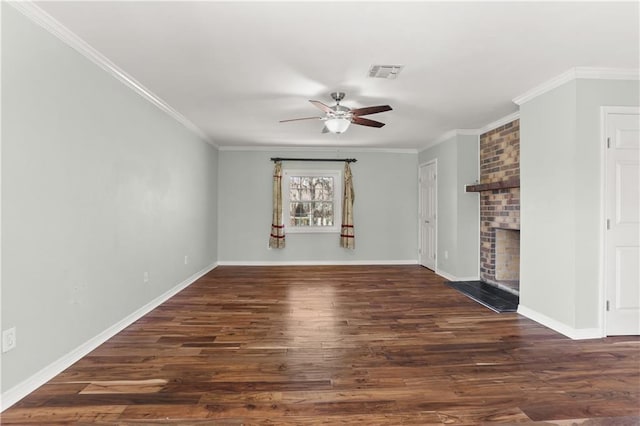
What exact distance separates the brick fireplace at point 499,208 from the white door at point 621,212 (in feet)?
4.03

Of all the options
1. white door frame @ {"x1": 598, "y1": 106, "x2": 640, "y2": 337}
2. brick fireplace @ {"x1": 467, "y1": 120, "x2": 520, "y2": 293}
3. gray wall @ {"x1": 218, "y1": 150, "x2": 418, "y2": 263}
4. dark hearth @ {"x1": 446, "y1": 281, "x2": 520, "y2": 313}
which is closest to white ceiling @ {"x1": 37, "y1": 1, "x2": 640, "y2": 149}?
white door frame @ {"x1": 598, "y1": 106, "x2": 640, "y2": 337}

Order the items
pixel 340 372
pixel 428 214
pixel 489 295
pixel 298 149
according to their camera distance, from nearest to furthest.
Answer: pixel 340 372
pixel 489 295
pixel 428 214
pixel 298 149

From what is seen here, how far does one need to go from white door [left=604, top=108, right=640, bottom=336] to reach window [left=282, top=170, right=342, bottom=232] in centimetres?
431

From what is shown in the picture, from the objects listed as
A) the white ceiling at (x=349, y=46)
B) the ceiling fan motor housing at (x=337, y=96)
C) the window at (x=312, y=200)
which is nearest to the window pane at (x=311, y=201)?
the window at (x=312, y=200)

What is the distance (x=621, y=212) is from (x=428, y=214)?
3.34 meters

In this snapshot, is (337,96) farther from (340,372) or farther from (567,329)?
(567,329)

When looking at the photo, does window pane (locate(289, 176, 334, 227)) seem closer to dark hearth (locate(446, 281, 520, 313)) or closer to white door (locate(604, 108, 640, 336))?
dark hearth (locate(446, 281, 520, 313))

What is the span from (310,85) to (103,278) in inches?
99.9

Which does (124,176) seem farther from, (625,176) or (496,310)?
(625,176)

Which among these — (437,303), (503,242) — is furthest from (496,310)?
(503,242)

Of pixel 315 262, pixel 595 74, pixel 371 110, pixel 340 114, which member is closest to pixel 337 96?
pixel 340 114

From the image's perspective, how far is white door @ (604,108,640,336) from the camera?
293cm

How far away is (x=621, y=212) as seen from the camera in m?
2.93

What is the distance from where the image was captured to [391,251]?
264 inches
